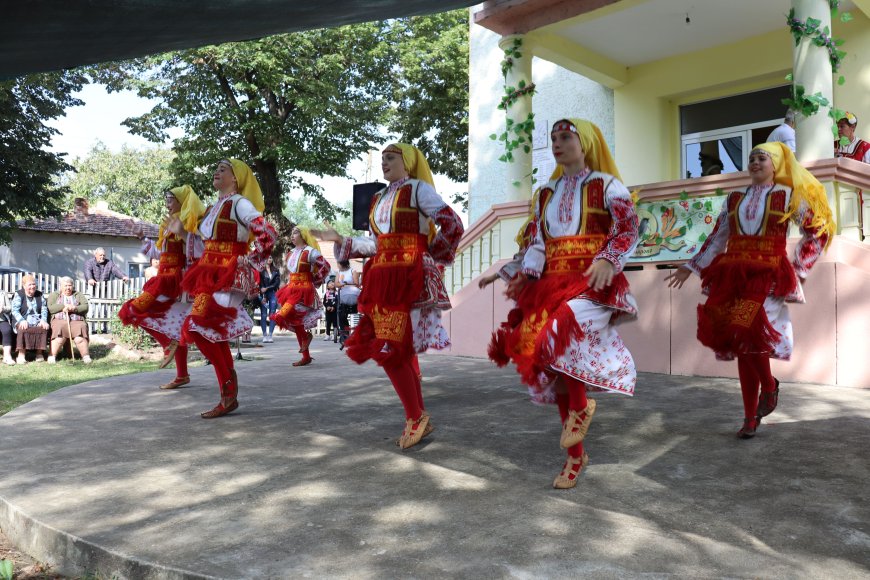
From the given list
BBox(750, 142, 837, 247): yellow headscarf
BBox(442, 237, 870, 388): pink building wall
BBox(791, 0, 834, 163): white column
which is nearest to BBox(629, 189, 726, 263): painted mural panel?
BBox(442, 237, 870, 388): pink building wall

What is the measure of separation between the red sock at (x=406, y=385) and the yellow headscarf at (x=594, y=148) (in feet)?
5.55

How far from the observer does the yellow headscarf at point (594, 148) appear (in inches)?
152

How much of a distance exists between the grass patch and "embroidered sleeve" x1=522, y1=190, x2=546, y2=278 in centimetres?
530

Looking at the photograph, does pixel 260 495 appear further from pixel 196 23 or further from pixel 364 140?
pixel 364 140

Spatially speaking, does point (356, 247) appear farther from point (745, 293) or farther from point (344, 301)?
point (344, 301)

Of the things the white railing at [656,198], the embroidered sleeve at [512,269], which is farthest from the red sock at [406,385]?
the white railing at [656,198]

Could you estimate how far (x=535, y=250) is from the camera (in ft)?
13.0

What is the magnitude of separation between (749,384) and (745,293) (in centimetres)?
58

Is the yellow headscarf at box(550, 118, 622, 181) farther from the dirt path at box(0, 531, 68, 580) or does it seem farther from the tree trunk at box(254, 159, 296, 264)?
the tree trunk at box(254, 159, 296, 264)

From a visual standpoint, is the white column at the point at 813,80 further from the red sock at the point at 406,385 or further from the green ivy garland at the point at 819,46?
the red sock at the point at 406,385

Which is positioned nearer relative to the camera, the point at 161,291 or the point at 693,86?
the point at 161,291

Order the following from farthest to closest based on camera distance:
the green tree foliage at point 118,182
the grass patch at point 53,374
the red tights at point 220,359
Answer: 1. the green tree foliage at point 118,182
2. the grass patch at point 53,374
3. the red tights at point 220,359

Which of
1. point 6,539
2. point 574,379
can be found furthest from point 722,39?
point 6,539

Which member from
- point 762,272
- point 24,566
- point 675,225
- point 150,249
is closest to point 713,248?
point 762,272
